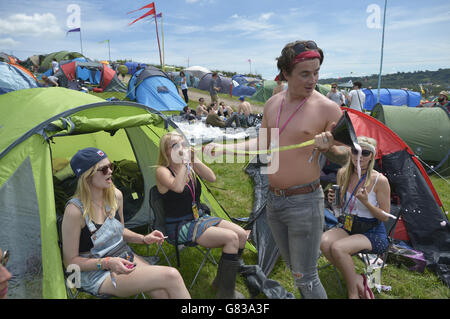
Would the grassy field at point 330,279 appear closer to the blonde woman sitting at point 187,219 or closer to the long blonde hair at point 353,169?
the blonde woman sitting at point 187,219

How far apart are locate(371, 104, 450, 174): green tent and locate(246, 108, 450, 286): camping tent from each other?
8.59ft

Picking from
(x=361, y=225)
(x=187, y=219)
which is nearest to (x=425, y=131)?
(x=361, y=225)

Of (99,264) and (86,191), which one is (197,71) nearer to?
(86,191)

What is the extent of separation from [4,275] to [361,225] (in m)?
2.96

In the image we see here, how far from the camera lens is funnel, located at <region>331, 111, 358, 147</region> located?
5.64 ft

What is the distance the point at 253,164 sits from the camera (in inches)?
266

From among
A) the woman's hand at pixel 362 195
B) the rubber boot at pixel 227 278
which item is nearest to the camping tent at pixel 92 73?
the rubber boot at pixel 227 278

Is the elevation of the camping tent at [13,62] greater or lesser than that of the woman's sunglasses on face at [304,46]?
greater

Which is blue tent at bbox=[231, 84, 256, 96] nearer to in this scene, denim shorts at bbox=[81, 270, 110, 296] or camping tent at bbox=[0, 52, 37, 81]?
camping tent at bbox=[0, 52, 37, 81]

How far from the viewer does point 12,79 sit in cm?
1029

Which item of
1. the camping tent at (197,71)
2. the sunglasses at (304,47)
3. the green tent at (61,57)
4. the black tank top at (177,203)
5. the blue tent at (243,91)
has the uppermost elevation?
the green tent at (61,57)

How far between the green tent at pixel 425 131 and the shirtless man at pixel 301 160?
5316 mm

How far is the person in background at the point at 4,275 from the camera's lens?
1940mm

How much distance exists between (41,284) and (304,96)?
2.37 metres
